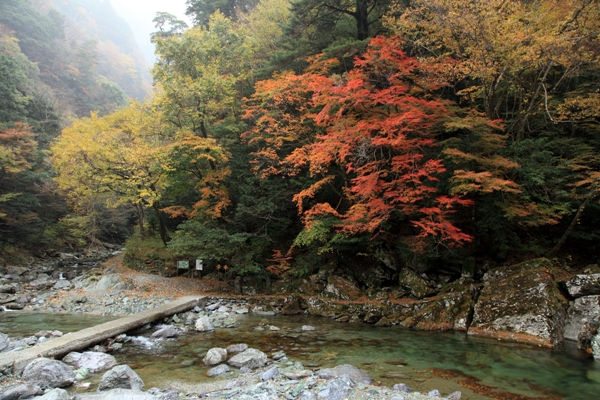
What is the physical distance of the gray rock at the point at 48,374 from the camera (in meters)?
5.46

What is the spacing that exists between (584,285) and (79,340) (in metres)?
11.6

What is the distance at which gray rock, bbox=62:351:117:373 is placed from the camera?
20.8 feet

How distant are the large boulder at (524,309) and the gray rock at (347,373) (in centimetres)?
423

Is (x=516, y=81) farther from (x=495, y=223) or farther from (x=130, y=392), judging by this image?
(x=130, y=392)

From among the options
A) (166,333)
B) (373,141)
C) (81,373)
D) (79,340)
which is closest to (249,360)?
(81,373)

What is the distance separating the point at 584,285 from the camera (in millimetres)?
7977

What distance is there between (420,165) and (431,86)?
2605 millimetres

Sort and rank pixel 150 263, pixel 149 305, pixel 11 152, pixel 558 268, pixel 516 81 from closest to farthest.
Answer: pixel 558 268 < pixel 516 81 < pixel 149 305 < pixel 150 263 < pixel 11 152

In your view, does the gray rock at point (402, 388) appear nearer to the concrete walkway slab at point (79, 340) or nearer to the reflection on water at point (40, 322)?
the concrete walkway slab at point (79, 340)

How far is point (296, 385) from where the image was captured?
5117 mm

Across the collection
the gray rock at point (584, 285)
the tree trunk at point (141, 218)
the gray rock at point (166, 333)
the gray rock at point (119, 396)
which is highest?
the tree trunk at point (141, 218)

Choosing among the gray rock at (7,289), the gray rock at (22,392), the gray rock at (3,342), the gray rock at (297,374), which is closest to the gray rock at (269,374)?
the gray rock at (297,374)

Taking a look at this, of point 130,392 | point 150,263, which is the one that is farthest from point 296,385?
point 150,263

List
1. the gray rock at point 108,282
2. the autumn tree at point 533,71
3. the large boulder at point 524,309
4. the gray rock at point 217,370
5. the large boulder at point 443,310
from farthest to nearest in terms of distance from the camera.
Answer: the gray rock at point 108,282, the large boulder at point 443,310, the autumn tree at point 533,71, the large boulder at point 524,309, the gray rock at point 217,370
